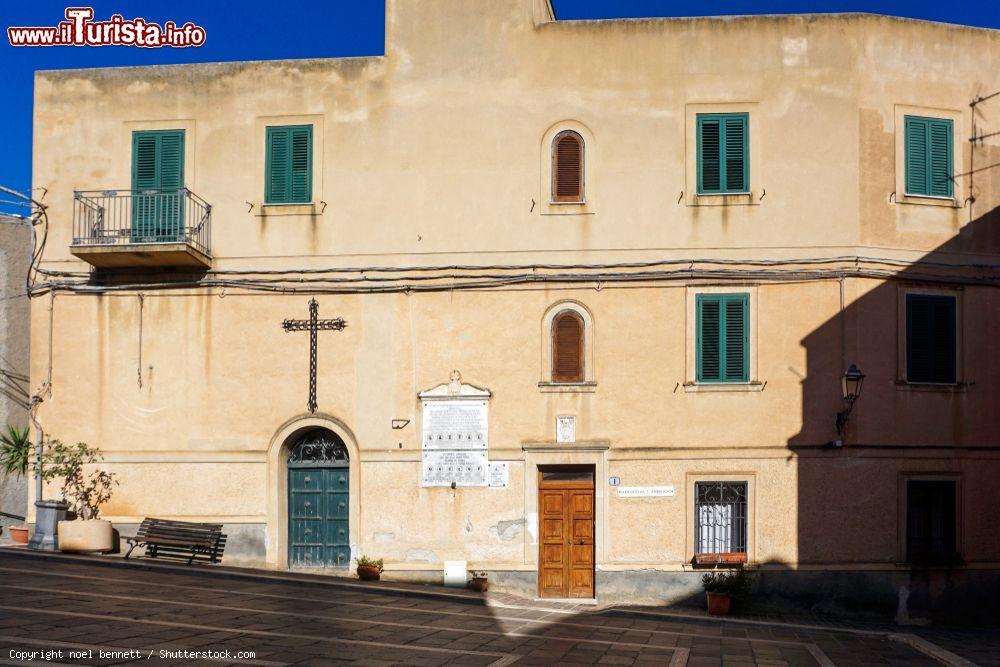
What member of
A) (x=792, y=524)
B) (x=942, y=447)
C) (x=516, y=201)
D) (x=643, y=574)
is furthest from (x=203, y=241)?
(x=942, y=447)

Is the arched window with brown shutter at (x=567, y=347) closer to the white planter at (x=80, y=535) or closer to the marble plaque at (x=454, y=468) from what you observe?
the marble plaque at (x=454, y=468)

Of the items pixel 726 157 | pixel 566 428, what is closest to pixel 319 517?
pixel 566 428

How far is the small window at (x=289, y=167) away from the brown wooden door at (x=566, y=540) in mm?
6992

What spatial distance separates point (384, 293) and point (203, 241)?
3529mm

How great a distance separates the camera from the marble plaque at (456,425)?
62.8ft

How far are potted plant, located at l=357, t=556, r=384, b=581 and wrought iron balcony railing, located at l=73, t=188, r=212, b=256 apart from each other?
6.30 metres

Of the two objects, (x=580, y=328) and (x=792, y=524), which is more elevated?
(x=580, y=328)

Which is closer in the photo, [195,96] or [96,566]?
[96,566]

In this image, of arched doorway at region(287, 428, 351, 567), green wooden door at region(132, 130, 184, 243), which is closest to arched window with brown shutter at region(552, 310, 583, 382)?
arched doorway at region(287, 428, 351, 567)

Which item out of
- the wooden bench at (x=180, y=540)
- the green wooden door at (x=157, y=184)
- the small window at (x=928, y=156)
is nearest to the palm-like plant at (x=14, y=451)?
the wooden bench at (x=180, y=540)

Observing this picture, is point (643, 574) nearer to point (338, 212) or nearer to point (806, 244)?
point (806, 244)

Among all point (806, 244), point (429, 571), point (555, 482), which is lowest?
point (429, 571)

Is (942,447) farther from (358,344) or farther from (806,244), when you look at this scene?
(358,344)

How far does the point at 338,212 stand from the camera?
19656 millimetres
